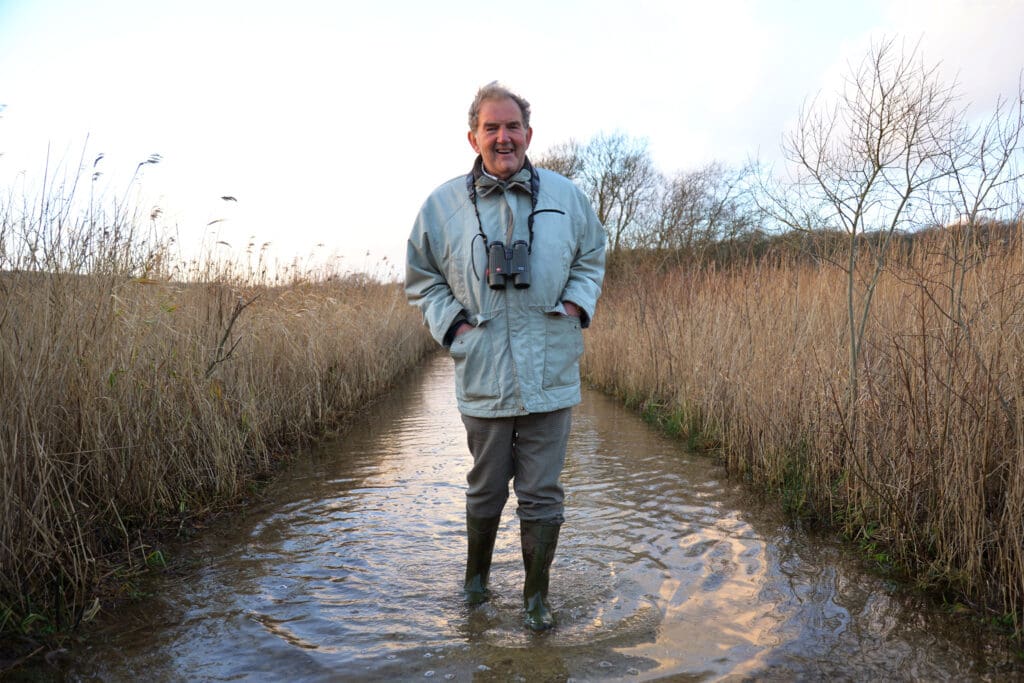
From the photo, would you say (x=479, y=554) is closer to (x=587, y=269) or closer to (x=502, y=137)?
(x=587, y=269)

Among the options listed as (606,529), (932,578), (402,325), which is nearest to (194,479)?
(606,529)

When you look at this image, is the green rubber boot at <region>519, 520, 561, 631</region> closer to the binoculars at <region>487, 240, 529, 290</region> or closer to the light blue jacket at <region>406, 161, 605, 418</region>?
the light blue jacket at <region>406, 161, 605, 418</region>

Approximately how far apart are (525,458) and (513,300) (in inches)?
27.1

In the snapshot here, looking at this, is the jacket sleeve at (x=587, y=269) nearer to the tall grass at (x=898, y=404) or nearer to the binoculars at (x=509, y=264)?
the binoculars at (x=509, y=264)

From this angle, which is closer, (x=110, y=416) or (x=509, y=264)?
(x=509, y=264)

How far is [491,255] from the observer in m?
2.98

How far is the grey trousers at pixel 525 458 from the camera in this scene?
10.2 feet

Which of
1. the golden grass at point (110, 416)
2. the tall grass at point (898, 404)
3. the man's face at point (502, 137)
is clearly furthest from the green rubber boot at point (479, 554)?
the tall grass at point (898, 404)

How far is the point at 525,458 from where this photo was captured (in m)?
3.14

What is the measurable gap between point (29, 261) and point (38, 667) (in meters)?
1.90

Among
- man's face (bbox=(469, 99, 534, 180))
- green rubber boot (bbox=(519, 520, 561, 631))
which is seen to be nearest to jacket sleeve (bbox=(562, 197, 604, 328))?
man's face (bbox=(469, 99, 534, 180))

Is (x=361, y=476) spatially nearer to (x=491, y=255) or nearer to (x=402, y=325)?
(x=491, y=255)

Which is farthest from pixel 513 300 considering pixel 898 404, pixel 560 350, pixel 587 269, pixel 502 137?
pixel 898 404

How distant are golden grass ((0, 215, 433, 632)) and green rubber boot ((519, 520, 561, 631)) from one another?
6.33 feet
